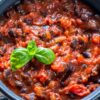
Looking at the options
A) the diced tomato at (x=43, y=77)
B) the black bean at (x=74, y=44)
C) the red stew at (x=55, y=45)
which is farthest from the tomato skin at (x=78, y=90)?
the black bean at (x=74, y=44)

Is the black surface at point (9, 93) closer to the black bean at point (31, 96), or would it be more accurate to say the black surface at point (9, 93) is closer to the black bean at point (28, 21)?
the black bean at point (31, 96)

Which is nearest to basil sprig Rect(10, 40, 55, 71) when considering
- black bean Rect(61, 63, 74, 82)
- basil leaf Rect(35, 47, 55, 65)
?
basil leaf Rect(35, 47, 55, 65)

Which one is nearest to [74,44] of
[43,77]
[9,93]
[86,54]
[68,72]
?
[86,54]

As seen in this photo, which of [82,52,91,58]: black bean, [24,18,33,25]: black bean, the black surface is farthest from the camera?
[24,18,33,25]: black bean

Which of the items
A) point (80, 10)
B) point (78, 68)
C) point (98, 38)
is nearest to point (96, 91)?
point (78, 68)

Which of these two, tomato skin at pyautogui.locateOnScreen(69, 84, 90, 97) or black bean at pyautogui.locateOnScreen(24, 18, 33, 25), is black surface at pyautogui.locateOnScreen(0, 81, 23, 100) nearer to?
tomato skin at pyautogui.locateOnScreen(69, 84, 90, 97)

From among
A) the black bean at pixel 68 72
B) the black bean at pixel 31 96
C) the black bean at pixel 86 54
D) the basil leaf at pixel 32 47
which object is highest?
the basil leaf at pixel 32 47
